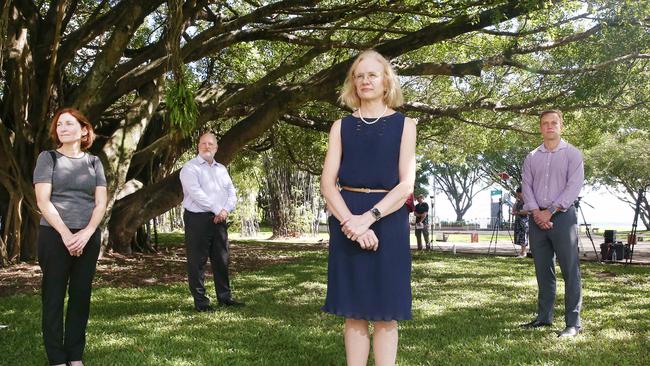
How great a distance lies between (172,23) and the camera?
6102 mm

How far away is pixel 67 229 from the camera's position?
3689 mm

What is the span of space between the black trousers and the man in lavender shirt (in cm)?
373

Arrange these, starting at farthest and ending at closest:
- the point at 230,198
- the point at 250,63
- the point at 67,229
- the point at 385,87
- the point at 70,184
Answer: the point at 250,63, the point at 230,198, the point at 70,184, the point at 67,229, the point at 385,87

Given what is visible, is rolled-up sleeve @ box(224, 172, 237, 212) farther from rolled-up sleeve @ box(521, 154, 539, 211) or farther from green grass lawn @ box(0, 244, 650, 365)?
rolled-up sleeve @ box(521, 154, 539, 211)

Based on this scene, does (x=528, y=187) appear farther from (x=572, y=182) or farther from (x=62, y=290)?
(x=62, y=290)

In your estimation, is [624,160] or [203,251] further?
[624,160]

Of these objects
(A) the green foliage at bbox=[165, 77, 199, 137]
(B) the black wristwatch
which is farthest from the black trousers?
(B) the black wristwatch

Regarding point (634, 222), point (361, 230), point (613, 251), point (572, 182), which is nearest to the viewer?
point (361, 230)

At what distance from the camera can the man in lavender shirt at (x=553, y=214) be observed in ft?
16.8

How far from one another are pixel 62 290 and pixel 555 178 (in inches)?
162

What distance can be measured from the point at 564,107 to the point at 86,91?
877cm

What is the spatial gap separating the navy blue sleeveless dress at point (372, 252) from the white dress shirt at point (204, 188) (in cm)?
334

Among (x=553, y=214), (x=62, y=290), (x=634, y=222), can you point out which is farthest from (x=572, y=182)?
(x=634, y=222)

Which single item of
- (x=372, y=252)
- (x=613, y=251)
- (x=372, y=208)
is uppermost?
(x=372, y=208)
